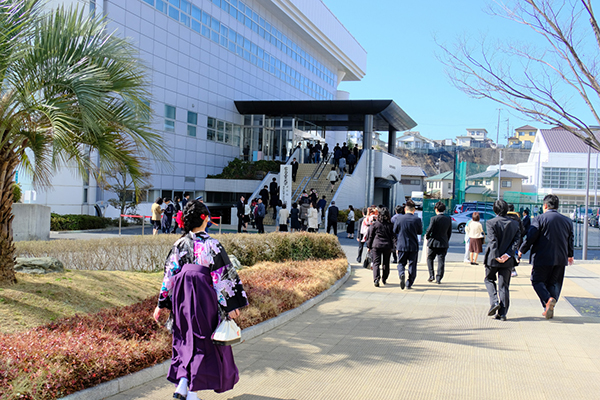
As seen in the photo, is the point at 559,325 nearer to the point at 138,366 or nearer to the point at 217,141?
the point at 138,366

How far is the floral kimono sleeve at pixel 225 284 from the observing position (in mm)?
3832

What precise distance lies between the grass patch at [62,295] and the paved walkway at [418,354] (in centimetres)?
215

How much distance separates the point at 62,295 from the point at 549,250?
263 inches

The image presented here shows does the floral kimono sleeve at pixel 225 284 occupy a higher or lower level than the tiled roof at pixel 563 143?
lower

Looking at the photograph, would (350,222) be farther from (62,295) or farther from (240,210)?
(62,295)

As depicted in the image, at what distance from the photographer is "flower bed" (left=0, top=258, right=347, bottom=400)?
3.73m

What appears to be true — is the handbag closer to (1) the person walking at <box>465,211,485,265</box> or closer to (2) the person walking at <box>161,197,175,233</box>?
(1) the person walking at <box>465,211,485,265</box>

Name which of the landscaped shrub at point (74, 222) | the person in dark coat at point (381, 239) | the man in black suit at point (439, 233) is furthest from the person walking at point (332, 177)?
the person in dark coat at point (381, 239)

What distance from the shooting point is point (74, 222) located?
1989cm

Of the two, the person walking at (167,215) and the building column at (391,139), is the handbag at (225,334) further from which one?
the building column at (391,139)

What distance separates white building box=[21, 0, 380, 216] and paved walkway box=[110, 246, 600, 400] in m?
16.8

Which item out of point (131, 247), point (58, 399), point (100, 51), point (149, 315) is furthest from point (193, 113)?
point (58, 399)

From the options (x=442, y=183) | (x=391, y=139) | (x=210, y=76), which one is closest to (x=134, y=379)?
(x=210, y=76)

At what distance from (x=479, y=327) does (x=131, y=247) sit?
22.8ft
